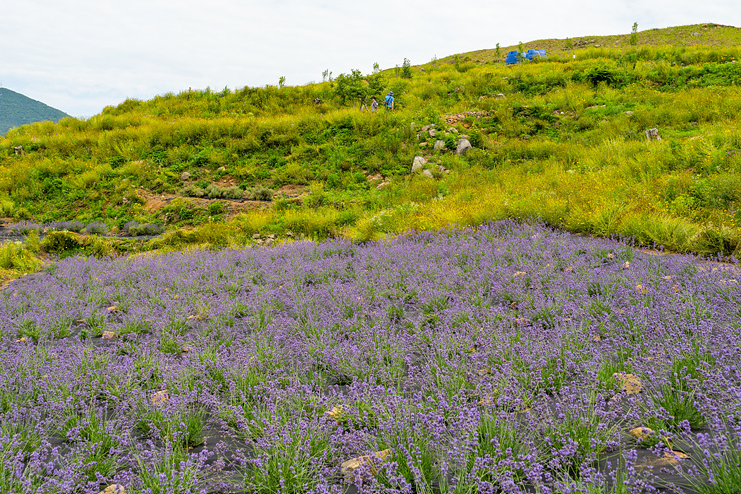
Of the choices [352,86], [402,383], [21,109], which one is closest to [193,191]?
[352,86]

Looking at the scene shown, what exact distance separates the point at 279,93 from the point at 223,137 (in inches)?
254

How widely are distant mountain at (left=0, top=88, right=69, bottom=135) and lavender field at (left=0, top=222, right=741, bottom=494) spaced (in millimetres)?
184139

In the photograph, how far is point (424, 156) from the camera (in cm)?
1382

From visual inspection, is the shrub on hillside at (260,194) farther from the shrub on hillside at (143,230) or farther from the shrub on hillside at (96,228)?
the shrub on hillside at (96,228)

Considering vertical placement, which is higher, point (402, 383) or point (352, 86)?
point (352, 86)

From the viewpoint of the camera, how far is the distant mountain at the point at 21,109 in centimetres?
14275

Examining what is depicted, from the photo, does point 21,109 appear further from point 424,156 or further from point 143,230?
point 424,156

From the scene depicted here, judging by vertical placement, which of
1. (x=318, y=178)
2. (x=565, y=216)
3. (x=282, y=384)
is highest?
(x=318, y=178)

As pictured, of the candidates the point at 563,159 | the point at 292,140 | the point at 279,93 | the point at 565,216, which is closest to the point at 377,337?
the point at 565,216

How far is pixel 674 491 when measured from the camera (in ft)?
5.42

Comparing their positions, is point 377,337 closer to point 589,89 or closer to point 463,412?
point 463,412

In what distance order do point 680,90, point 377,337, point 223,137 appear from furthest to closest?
1. point 223,137
2. point 680,90
3. point 377,337

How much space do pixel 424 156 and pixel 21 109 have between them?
662 feet

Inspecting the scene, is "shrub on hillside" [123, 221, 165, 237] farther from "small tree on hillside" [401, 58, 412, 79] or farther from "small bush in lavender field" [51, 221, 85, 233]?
"small tree on hillside" [401, 58, 412, 79]
